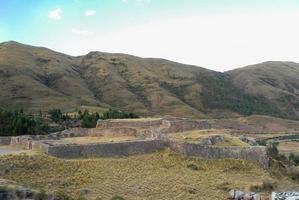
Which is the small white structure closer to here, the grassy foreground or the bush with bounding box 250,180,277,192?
the bush with bounding box 250,180,277,192

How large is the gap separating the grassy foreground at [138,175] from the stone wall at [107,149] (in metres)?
0.93

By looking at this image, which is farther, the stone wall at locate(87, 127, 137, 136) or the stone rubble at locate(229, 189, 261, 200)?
the stone wall at locate(87, 127, 137, 136)

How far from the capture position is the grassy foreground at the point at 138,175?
133 ft

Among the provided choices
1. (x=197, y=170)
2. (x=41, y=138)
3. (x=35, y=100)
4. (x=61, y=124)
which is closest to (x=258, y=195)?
(x=197, y=170)

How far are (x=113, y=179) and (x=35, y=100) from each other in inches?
5685

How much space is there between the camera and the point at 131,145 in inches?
1953

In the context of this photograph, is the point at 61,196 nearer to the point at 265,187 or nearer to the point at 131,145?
the point at 131,145

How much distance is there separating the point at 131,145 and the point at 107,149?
106 inches

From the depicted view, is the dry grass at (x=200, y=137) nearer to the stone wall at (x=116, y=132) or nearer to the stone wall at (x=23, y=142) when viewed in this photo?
the stone wall at (x=116, y=132)

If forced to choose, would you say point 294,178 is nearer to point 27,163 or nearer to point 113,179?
point 113,179

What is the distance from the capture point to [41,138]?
2143 inches

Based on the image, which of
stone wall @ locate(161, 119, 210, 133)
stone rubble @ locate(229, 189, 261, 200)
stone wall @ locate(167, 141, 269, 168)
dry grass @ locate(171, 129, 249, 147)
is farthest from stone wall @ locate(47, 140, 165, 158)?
stone rubble @ locate(229, 189, 261, 200)

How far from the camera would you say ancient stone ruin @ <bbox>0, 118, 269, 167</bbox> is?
153ft

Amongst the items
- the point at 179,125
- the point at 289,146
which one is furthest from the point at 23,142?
the point at 289,146
